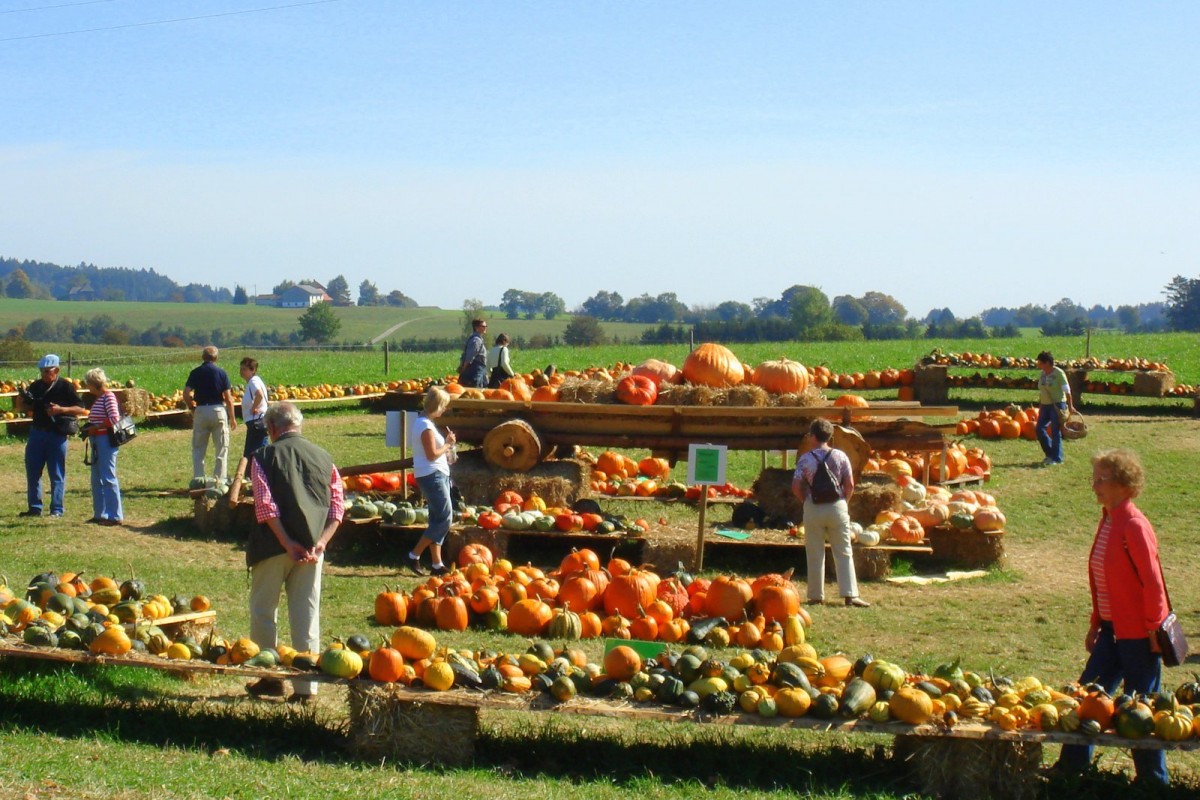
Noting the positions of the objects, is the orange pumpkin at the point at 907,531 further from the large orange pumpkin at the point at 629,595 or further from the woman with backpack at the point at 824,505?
the large orange pumpkin at the point at 629,595

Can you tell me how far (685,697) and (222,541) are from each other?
7.83m

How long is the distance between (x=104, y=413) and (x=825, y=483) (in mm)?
7510

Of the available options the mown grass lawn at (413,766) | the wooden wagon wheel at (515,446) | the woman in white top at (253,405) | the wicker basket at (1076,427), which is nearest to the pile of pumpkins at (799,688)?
the mown grass lawn at (413,766)

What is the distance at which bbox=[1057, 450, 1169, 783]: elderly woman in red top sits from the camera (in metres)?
6.36

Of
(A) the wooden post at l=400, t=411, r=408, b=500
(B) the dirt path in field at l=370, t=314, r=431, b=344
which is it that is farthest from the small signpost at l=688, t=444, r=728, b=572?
(B) the dirt path in field at l=370, t=314, r=431, b=344

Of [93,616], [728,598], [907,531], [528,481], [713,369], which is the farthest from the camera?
[713,369]

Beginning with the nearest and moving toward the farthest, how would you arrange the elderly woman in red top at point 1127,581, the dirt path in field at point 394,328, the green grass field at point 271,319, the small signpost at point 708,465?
the elderly woman in red top at point 1127,581 → the small signpost at point 708,465 → the green grass field at point 271,319 → the dirt path in field at point 394,328

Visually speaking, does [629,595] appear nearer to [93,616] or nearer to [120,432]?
[93,616]

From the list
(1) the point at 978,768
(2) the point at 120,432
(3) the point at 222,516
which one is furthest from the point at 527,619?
(2) the point at 120,432

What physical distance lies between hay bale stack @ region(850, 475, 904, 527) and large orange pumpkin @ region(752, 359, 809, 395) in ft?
6.42

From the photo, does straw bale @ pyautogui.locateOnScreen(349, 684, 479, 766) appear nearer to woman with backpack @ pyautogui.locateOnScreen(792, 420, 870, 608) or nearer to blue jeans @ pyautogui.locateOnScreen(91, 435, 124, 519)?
woman with backpack @ pyautogui.locateOnScreen(792, 420, 870, 608)

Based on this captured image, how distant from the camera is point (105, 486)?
1374 centimetres

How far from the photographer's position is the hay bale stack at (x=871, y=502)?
1331cm

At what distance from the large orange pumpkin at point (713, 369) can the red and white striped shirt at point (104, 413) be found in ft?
20.7
